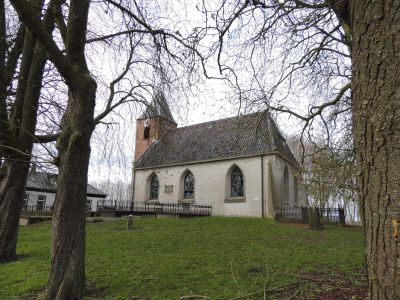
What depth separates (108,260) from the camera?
8008 millimetres

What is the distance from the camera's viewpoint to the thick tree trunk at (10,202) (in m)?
8.59

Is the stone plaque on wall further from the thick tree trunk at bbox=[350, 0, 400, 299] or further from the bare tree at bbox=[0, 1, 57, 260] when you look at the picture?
the thick tree trunk at bbox=[350, 0, 400, 299]

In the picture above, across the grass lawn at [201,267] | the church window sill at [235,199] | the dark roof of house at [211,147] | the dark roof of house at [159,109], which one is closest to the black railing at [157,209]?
the church window sill at [235,199]

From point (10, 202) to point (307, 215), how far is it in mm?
14289

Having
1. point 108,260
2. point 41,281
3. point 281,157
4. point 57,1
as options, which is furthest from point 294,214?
point 57,1

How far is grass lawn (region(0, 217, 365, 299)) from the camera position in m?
5.55

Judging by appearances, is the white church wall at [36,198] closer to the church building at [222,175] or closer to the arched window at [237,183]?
the church building at [222,175]

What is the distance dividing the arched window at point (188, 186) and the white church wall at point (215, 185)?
0.38 meters

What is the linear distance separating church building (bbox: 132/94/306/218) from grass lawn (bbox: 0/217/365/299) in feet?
39.5

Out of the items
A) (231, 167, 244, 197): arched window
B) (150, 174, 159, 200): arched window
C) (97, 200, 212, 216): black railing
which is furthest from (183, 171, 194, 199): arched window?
(231, 167, 244, 197): arched window

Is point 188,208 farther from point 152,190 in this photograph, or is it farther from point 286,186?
point 286,186

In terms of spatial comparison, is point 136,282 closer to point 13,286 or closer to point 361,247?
point 13,286

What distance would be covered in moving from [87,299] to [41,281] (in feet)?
5.75

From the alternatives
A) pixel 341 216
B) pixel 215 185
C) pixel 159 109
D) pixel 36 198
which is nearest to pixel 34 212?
pixel 215 185
